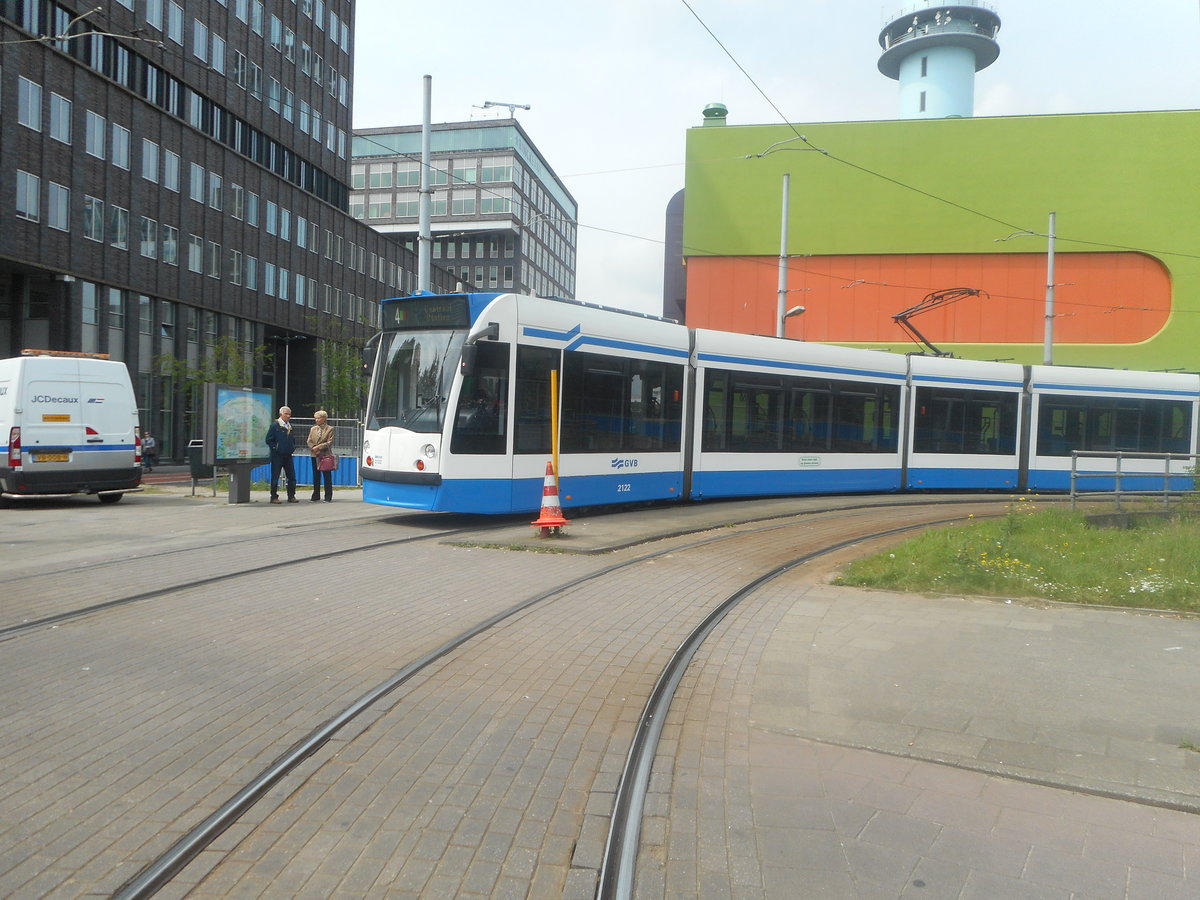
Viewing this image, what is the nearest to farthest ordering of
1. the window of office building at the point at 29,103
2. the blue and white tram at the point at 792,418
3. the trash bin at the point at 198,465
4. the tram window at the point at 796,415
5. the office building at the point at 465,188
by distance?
the blue and white tram at the point at 792,418, the tram window at the point at 796,415, the trash bin at the point at 198,465, the window of office building at the point at 29,103, the office building at the point at 465,188

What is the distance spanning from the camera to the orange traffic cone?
11.6 meters

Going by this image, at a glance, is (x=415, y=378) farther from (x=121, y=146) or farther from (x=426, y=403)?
(x=121, y=146)

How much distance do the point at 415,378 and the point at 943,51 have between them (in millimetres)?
55896

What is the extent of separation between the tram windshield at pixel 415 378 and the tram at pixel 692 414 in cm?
2

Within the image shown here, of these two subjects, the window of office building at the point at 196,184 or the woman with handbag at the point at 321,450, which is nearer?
the woman with handbag at the point at 321,450

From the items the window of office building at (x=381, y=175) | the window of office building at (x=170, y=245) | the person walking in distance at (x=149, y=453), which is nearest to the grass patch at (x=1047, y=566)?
the person walking in distance at (x=149, y=453)

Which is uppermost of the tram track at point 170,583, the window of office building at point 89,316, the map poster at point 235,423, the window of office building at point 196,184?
the window of office building at point 196,184

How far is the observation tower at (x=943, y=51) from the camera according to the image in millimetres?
57688

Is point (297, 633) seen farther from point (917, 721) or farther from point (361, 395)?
point (361, 395)

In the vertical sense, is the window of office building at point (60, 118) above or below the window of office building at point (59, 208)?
above

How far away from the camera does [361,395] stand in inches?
1564

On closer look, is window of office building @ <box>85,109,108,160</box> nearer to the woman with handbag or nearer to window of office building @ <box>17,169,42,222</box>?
window of office building @ <box>17,169,42,222</box>

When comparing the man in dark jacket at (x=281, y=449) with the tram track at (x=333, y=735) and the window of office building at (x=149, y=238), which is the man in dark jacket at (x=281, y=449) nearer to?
the tram track at (x=333, y=735)

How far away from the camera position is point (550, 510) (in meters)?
11.7
